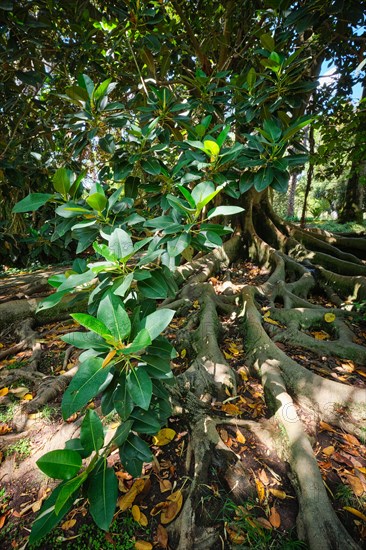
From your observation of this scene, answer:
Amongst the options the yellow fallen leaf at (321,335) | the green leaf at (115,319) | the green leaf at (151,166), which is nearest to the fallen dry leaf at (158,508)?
the green leaf at (115,319)

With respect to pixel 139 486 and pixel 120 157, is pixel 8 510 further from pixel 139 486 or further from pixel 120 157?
pixel 120 157

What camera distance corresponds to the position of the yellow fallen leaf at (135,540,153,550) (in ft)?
3.88

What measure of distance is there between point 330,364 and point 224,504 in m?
1.51

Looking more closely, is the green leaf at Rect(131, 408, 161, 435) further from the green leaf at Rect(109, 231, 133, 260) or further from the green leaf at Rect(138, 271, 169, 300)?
the green leaf at Rect(109, 231, 133, 260)

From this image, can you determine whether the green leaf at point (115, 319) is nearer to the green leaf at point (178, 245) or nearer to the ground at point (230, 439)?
the green leaf at point (178, 245)

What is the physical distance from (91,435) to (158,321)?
1.36ft

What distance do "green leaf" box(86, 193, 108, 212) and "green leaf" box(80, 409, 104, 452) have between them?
73 centimetres

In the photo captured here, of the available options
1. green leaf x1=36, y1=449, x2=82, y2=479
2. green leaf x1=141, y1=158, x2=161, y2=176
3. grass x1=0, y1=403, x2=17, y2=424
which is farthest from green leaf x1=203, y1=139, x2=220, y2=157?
grass x1=0, y1=403, x2=17, y2=424

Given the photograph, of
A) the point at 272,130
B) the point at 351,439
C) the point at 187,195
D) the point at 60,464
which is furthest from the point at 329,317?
the point at 60,464

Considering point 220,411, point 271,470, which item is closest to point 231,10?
point 220,411

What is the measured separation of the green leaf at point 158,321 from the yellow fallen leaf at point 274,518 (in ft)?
3.88

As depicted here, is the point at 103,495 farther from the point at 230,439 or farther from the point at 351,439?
the point at 351,439

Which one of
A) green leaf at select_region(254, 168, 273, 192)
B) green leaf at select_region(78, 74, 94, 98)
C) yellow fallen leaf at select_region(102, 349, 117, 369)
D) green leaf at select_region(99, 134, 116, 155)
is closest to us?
yellow fallen leaf at select_region(102, 349, 117, 369)

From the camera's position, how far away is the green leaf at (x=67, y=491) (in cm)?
67
